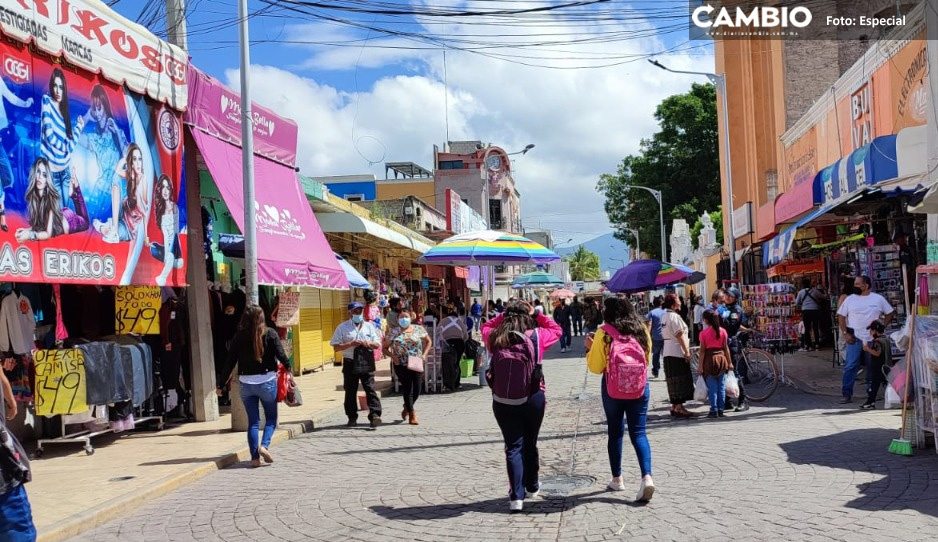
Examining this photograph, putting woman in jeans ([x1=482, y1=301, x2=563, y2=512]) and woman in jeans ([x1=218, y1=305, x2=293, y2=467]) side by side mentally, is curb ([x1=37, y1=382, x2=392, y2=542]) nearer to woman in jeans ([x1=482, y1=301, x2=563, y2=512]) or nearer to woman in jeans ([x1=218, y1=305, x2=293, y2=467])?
woman in jeans ([x1=218, y1=305, x2=293, y2=467])

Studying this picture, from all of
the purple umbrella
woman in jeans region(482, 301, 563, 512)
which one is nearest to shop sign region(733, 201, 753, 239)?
the purple umbrella

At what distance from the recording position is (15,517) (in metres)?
4.34

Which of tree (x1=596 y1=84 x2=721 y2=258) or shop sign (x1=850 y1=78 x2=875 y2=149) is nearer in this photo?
shop sign (x1=850 y1=78 x2=875 y2=149)

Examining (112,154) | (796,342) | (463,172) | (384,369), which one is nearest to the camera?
(112,154)

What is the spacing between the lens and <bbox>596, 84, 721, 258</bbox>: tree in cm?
5350

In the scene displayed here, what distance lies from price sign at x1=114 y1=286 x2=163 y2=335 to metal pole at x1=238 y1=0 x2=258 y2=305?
1.34 meters

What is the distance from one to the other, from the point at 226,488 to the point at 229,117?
6.62 meters

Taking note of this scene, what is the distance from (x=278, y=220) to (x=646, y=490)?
8106 millimetres

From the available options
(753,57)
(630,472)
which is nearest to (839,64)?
(753,57)

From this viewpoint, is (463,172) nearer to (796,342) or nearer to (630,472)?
(796,342)

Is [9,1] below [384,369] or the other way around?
the other way around

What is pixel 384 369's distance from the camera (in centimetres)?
2084

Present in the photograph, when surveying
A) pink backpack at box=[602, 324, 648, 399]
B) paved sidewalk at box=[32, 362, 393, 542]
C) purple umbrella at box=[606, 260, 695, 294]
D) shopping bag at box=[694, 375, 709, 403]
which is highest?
purple umbrella at box=[606, 260, 695, 294]

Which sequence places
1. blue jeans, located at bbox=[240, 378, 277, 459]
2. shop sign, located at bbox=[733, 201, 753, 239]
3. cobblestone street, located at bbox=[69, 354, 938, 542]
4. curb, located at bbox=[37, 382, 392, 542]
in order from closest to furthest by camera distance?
cobblestone street, located at bbox=[69, 354, 938, 542] → curb, located at bbox=[37, 382, 392, 542] → blue jeans, located at bbox=[240, 378, 277, 459] → shop sign, located at bbox=[733, 201, 753, 239]
